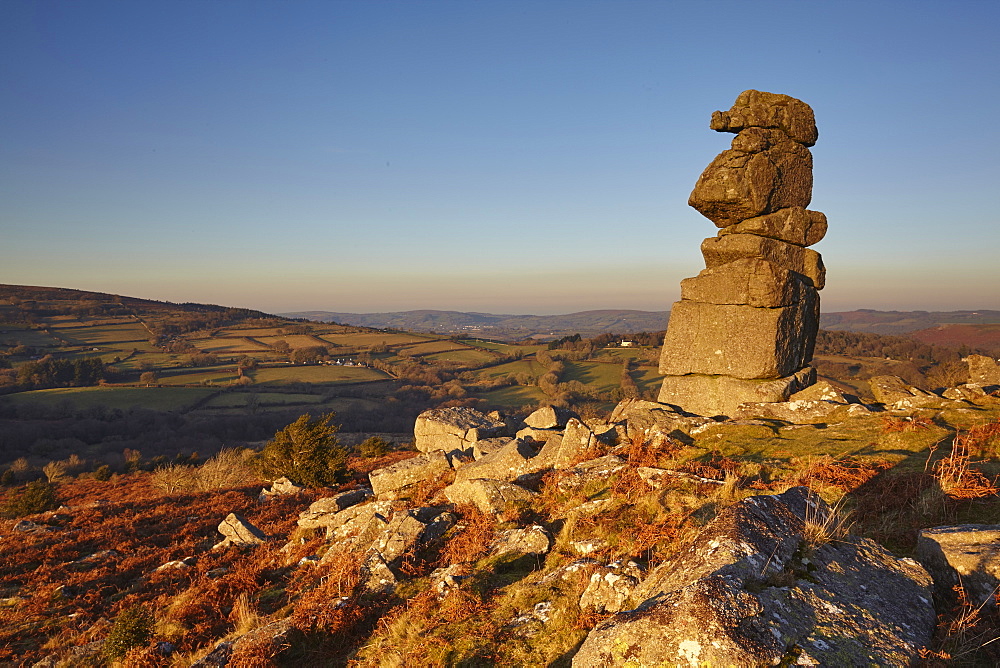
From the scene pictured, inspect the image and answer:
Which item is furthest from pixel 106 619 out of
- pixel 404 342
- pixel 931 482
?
pixel 404 342

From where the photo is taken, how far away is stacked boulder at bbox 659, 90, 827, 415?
16.0 meters

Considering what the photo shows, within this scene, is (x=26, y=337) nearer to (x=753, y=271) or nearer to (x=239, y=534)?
(x=239, y=534)

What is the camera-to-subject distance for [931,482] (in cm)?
691

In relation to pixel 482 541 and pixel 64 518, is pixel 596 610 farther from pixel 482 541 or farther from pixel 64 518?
pixel 64 518

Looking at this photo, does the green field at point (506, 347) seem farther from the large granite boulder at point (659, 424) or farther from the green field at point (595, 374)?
the large granite boulder at point (659, 424)

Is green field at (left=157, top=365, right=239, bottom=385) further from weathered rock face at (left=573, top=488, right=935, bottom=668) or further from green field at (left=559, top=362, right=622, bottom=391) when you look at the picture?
weathered rock face at (left=573, top=488, right=935, bottom=668)

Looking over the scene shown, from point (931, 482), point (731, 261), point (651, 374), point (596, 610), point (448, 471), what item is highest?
point (731, 261)

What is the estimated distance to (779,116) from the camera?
17.0 meters

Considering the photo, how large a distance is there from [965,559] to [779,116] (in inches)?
657

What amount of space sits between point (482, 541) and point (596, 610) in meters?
3.43

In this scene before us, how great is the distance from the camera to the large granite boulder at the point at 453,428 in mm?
19141

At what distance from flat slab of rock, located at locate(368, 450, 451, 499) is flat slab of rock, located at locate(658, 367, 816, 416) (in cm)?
877

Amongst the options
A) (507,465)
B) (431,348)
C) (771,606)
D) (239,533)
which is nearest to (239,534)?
(239,533)

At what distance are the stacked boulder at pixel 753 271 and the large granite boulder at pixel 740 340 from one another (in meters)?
0.03
